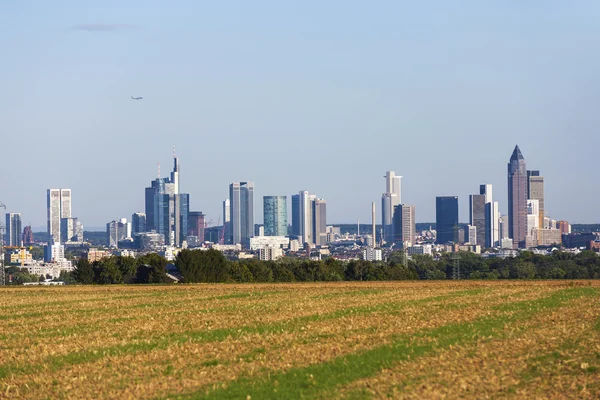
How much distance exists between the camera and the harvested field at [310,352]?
21.2m

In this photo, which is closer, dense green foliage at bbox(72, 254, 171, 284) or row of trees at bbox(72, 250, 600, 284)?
row of trees at bbox(72, 250, 600, 284)

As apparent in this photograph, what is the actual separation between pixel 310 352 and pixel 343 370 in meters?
3.30

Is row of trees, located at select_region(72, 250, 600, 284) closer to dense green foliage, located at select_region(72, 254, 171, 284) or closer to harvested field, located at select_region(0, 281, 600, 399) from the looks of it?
dense green foliage, located at select_region(72, 254, 171, 284)

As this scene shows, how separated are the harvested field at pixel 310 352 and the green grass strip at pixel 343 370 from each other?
29mm

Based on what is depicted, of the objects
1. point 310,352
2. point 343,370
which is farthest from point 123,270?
point 343,370

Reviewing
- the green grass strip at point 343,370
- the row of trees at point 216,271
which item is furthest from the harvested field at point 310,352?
the row of trees at point 216,271

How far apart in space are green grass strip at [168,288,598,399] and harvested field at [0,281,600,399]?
0.03 m

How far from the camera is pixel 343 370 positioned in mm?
23234

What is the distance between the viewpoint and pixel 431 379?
21562 millimetres

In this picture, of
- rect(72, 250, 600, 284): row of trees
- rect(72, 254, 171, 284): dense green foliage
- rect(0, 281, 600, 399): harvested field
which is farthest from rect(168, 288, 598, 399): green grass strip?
rect(72, 254, 171, 284): dense green foliage

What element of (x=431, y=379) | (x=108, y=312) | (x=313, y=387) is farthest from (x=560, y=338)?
(x=108, y=312)

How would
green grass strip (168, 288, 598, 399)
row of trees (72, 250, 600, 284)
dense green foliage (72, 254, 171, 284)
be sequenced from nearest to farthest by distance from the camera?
green grass strip (168, 288, 598, 399)
row of trees (72, 250, 600, 284)
dense green foliage (72, 254, 171, 284)

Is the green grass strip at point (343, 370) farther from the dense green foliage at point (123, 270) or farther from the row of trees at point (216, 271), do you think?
the dense green foliage at point (123, 270)

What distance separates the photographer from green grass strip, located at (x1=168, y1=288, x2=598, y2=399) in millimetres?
20766
